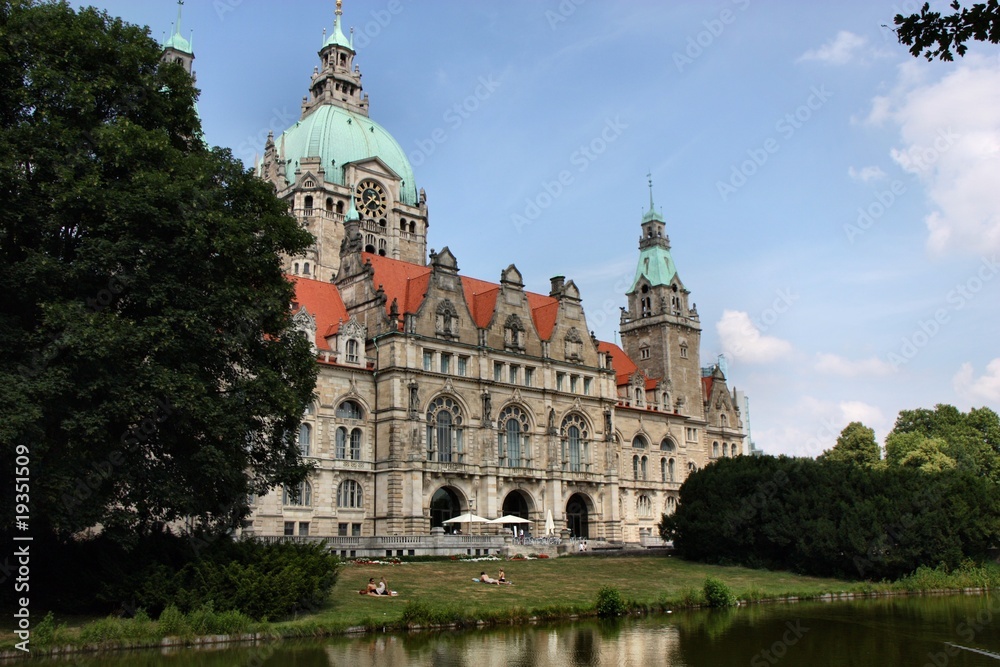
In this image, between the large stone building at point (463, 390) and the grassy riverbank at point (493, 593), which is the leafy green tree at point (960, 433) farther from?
the grassy riverbank at point (493, 593)

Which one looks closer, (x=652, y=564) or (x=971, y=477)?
(x=652, y=564)

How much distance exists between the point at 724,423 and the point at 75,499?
71202 millimetres

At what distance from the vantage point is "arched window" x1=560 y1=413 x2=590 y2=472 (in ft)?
221

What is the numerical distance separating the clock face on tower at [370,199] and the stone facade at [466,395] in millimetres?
189

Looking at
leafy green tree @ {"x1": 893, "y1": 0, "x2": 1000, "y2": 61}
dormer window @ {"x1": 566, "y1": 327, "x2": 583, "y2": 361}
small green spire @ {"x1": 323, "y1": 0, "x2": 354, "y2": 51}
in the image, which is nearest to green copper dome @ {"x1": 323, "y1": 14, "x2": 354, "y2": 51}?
small green spire @ {"x1": 323, "y1": 0, "x2": 354, "y2": 51}

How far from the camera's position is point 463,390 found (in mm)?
61906

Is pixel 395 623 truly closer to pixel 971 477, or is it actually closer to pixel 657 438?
pixel 971 477

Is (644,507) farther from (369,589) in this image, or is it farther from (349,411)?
(369,589)

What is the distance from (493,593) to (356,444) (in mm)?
23630

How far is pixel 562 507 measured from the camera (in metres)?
65.5

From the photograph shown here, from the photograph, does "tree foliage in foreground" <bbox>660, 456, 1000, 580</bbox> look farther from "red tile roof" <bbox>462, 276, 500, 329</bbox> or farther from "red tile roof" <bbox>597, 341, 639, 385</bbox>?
"red tile roof" <bbox>597, 341, 639, 385</bbox>

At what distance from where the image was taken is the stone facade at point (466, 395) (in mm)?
57594

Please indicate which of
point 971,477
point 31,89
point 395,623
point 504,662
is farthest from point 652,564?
point 31,89

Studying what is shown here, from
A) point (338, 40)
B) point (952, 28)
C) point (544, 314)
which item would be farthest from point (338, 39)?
point (952, 28)
